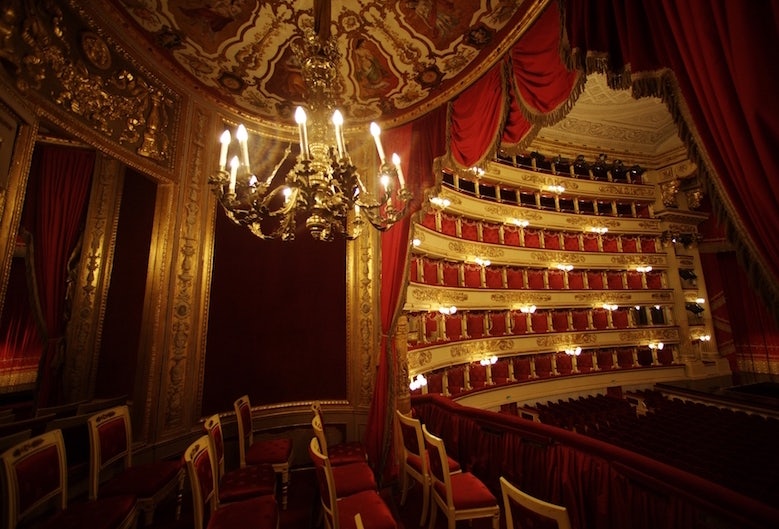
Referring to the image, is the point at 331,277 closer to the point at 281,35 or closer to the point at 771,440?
the point at 281,35

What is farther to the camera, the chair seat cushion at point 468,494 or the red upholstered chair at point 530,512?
the chair seat cushion at point 468,494

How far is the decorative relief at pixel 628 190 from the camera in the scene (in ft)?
35.7

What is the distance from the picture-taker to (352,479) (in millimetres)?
2816

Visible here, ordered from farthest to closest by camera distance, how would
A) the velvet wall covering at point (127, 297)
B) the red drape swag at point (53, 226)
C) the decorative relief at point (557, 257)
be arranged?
the decorative relief at point (557, 257) < the red drape swag at point (53, 226) < the velvet wall covering at point (127, 297)

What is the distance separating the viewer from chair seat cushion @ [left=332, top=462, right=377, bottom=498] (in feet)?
8.79

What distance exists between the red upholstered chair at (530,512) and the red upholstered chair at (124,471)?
2914 millimetres

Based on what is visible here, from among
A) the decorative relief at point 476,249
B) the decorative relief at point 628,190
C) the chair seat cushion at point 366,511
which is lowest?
the chair seat cushion at point 366,511

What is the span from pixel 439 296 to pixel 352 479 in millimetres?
4601

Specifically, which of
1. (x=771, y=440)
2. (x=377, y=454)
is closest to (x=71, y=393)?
(x=377, y=454)

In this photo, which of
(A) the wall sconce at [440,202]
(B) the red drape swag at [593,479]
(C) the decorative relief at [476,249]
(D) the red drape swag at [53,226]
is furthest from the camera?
(C) the decorative relief at [476,249]

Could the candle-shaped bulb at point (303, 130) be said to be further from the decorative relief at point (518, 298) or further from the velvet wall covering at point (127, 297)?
the decorative relief at point (518, 298)

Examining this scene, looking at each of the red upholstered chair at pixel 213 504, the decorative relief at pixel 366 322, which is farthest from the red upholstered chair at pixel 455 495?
the decorative relief at pixel 366 322

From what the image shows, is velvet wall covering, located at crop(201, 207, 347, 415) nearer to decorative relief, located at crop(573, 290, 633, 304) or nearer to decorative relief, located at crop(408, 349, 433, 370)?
decorative relief, located at crop(408, 349, 433, 370)

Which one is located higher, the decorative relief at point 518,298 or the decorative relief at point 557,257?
the decorative relief at point 557,257
